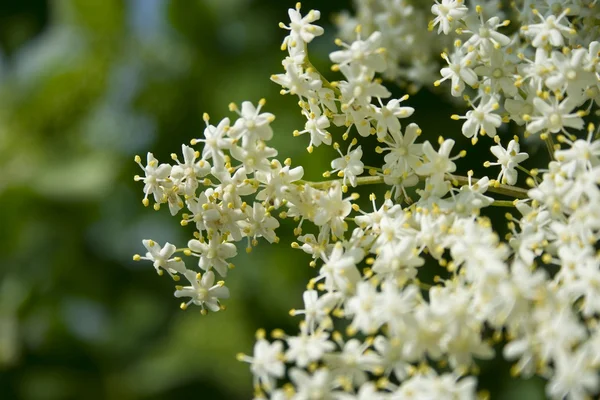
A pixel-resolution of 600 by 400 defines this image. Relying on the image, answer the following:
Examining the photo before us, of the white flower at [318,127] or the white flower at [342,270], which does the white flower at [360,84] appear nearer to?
the white flower at [318,127]

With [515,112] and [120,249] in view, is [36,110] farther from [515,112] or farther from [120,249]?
[515,112]

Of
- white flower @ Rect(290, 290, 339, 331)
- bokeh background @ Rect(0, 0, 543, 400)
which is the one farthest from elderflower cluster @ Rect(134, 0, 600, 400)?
bokeh background @ Rect(0, 0, 543, 400)

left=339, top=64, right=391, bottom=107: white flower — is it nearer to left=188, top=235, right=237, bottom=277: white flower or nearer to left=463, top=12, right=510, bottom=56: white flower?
left=463, top=12, right=510, bottom=56: white flower

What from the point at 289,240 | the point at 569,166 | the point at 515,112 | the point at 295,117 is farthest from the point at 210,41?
the point at 569,166

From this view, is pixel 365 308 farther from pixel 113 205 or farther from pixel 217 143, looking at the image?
pixel 113 205

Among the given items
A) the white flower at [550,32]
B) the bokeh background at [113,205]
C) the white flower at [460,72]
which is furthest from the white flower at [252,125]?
the bokeh background at [113,205]

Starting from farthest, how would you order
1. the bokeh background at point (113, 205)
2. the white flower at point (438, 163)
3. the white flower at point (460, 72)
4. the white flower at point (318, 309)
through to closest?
the bokeh background at point (113, 205) → the white flower at point (460, 72) → the white flower at point (438, 163) → the white flower at point (318, 309)

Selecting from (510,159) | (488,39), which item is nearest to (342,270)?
(510,159)
